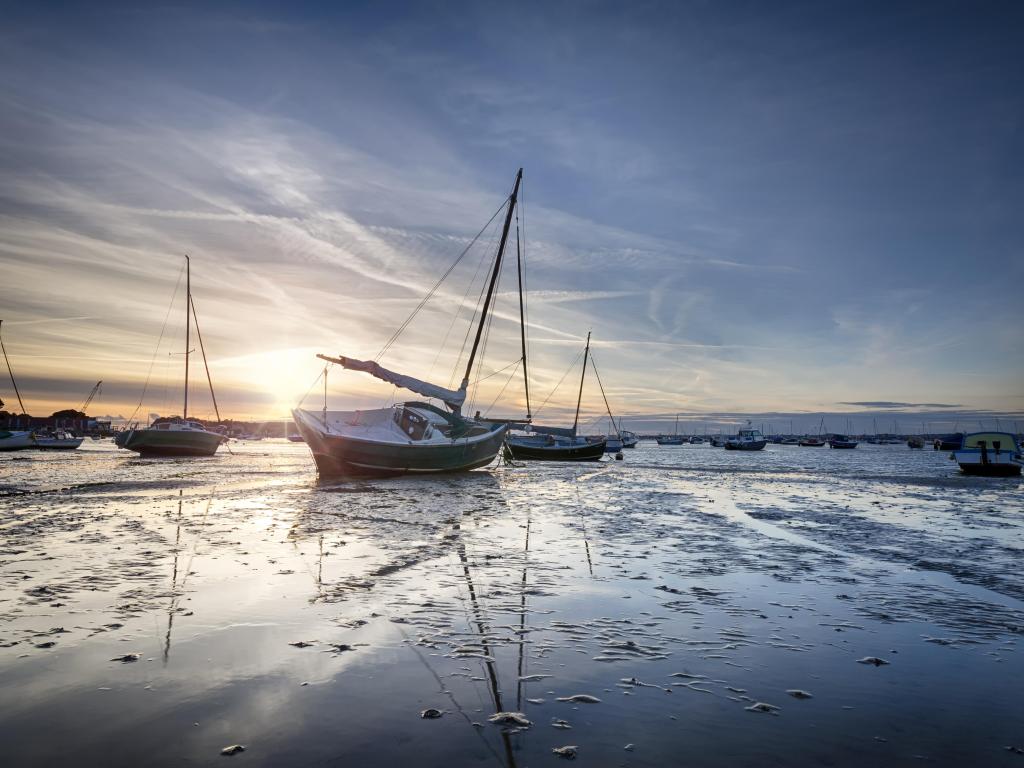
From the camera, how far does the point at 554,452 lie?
66.9m

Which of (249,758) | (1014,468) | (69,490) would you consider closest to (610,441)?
(1014,468)

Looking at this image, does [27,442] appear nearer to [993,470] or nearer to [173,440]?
[173,440]

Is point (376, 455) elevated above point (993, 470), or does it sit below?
above

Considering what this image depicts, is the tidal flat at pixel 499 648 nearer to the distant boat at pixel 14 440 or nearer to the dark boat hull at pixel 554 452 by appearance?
the dark boat hull at pixel 554 452

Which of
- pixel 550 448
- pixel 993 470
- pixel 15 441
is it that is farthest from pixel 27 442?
pixel 993 470

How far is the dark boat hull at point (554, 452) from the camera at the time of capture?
66688 millimetres

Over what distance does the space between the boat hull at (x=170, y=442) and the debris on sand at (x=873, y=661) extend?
54.4 metres

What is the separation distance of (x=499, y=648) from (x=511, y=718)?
1.46 m

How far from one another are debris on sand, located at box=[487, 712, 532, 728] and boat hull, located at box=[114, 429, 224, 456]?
177 feet

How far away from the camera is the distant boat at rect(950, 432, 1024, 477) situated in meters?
43.6

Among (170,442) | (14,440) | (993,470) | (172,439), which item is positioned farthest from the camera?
(14,440)

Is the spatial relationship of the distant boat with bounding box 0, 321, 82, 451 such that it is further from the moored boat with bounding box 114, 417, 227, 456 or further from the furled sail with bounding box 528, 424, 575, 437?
the furled sail with bounding box 528, 424, 575, 437

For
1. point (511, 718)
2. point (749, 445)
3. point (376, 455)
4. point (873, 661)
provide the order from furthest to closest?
point (749, 445), point (376, 455), point (873, 661), point (511, 718)

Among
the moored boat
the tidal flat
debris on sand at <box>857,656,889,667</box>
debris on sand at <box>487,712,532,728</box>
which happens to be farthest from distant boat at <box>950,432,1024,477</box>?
the moored boat
